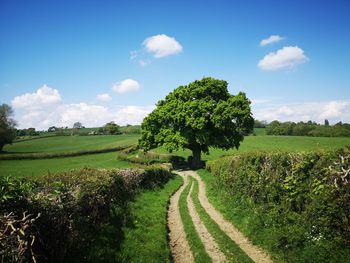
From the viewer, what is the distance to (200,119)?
42219 mm

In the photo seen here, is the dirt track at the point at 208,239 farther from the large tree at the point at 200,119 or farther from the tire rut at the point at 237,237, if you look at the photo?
the large tree at the point at 200,119

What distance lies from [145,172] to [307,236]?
1581 centimetres

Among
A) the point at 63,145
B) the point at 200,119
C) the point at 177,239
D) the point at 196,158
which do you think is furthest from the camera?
the point at 63,145

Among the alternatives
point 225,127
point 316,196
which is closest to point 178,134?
point 225,127

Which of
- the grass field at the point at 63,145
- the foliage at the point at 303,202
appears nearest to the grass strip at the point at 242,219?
the foliage at the point at 303,202

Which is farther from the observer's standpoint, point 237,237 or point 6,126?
point 6,126

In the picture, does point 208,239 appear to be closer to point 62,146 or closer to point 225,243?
point 225,243

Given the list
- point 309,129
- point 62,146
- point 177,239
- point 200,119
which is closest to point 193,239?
point 177,239

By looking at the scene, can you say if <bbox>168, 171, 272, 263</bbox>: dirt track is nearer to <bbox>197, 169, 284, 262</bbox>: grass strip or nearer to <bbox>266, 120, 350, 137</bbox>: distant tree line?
<bbox>197, 169, 284, 262</bbox>: grass strip

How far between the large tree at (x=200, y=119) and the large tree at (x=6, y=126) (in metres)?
56.8

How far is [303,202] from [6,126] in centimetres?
9479

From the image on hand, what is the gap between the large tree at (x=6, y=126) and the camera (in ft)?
273

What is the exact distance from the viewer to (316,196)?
33.9ft

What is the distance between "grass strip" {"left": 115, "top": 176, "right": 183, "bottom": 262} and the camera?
33.8 feet
